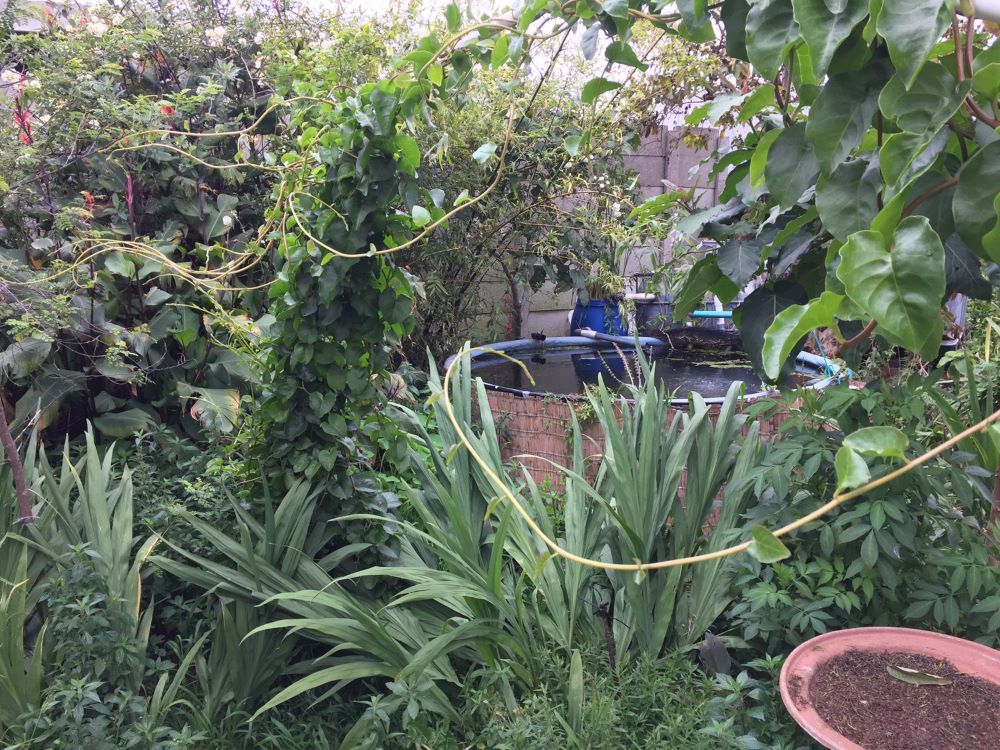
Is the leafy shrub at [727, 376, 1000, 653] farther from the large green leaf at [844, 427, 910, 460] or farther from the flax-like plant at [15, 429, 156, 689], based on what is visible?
the flax-like plant at [15, 429, 156, 689]

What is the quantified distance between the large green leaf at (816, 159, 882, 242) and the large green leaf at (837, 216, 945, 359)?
0.22 m

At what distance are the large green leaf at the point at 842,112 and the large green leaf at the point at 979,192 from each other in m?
Result: 0.15

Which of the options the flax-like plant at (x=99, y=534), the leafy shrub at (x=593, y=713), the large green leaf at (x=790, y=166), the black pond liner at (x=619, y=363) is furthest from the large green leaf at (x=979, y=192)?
the black pond liner at (x=619, y=363)

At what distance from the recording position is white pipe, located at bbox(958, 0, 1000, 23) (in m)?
0.78

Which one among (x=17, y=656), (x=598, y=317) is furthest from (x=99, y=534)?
(x=598, y=317)

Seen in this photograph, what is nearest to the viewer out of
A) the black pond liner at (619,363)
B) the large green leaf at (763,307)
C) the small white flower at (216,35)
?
the large green leaf at (763,307)

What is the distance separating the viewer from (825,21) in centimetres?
86

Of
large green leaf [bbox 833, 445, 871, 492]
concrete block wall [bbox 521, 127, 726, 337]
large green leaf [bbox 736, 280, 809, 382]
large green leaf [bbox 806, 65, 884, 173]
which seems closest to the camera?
large green leaf [bbox 833, 445, 871, 492]

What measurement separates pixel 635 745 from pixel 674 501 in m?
0.72

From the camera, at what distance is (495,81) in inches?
156

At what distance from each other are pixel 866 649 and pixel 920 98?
45.7 inches

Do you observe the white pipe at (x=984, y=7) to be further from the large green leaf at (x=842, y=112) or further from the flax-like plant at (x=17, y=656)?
the flax-like plant at (x=17, y=656)

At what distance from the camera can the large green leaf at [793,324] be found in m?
0.84

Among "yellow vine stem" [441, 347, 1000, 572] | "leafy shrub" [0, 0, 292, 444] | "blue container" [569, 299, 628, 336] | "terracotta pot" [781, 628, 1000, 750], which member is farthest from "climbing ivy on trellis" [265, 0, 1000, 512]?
"blue container" [569, 299, 628, 336]
